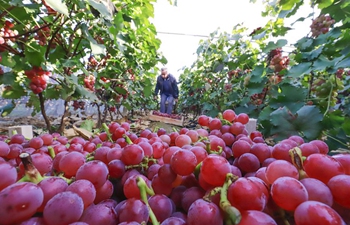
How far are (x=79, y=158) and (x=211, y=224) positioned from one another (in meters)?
0.28

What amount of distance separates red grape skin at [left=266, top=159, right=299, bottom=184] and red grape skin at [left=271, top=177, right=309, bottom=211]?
30mm

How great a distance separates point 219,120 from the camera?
80 cm

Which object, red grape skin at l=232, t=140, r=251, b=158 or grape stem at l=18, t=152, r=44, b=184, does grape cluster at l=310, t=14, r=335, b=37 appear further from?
grape stem at l=18, t=152, r=44, b=184

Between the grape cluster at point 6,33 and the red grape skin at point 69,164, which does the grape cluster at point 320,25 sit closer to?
the red grape skin at point 69,164

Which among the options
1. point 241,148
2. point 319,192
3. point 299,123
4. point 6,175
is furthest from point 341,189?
point 299,123

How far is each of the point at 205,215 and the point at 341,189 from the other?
190 mm

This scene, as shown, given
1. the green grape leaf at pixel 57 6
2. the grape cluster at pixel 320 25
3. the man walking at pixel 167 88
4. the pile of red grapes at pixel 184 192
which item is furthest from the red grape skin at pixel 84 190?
the man walking at pixel 167 88

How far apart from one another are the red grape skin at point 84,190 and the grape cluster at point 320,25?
74.8 inches

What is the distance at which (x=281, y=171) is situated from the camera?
0.33 m

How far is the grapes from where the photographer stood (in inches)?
10.8

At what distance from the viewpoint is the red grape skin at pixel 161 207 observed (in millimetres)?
333

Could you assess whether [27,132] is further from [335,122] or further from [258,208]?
[335,122]

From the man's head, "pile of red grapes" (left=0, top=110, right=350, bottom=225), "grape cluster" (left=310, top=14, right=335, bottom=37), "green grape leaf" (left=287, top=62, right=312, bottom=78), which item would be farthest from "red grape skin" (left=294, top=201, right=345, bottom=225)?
the man's head

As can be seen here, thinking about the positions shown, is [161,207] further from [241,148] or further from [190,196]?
[241,148]
